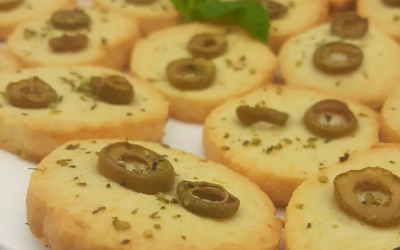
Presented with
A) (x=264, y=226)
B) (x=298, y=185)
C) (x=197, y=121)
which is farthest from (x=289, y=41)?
(x=264, y=226)

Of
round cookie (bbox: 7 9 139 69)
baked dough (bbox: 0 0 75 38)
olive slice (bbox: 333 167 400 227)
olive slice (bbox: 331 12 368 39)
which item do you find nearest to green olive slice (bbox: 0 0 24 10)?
baked dough (bbox: 0 0 75 38)

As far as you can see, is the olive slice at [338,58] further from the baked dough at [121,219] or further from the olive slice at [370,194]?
the baked dough at [121,219]

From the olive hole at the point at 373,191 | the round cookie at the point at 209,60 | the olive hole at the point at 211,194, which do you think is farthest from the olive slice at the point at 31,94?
the olive hole at the point at 373,191

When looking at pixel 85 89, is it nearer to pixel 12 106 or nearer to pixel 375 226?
pixel 12 106

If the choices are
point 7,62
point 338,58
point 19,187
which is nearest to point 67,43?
point 7,62

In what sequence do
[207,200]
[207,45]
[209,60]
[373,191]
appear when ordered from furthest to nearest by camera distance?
[207,45] < [209,60] < [373,191] < [207,200]

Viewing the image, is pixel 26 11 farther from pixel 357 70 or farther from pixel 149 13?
pixel 357 70

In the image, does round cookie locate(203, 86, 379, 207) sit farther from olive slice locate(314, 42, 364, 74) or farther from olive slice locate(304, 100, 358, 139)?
olive slice locate(314, 42, 364, 74)

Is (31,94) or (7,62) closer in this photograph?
(31,94)
